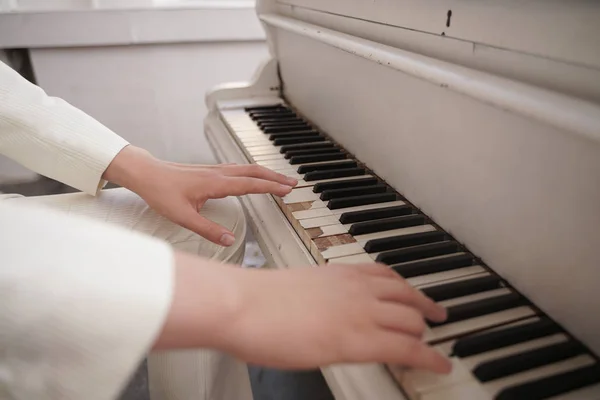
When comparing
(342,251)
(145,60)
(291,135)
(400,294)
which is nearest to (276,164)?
(291,135)

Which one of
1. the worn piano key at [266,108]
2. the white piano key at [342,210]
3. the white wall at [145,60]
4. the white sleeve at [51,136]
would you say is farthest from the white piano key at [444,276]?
the white wall at [145,60]

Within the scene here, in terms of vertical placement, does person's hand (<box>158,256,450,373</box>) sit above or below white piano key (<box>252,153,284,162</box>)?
above

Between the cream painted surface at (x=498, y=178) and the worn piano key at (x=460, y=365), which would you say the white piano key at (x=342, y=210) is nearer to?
the cream painted surface at (x=498, y=178)

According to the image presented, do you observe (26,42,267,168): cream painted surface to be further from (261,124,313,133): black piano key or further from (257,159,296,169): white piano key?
(257,159,296,169): white piano key

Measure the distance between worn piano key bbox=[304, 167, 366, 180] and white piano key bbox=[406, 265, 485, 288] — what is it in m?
0.37

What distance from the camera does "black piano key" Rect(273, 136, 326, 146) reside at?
116 centimetres

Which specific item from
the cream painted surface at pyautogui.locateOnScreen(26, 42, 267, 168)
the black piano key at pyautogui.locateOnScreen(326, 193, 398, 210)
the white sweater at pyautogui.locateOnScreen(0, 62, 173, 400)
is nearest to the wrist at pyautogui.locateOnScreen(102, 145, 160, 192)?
the black piano key at pyautogui.locateOnScreen(326, 193, 398, 210)

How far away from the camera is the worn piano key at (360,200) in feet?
2.72

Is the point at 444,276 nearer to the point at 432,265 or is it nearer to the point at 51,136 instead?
the point at 432,265

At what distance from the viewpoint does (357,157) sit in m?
1.05

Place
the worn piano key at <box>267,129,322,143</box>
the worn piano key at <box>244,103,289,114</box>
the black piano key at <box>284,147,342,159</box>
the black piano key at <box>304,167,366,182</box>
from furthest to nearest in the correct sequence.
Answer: the worn piano key at <box>244,103,289,114</box>
the worn piano key at <box>267,129,322,143</box>
the black piano key at <box>284,147,342,159</box>
the black piano key at <box>304,167,366,182</box>

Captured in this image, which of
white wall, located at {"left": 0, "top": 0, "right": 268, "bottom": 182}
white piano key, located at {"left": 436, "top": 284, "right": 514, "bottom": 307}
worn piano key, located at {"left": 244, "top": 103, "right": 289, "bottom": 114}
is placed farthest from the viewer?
white wall, located at {"left": 0, "top": 0, "right": 268, "bottom": 182}

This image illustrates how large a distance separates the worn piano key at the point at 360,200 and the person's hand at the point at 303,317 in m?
0.36

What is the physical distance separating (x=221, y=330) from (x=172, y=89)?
7.63 ft
